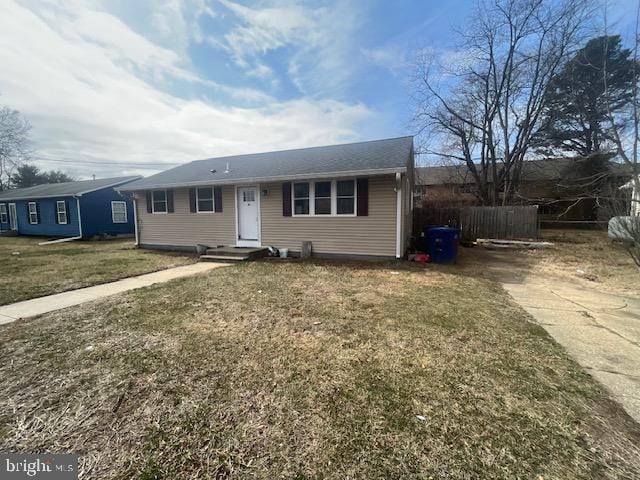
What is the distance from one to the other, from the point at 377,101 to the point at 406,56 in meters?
4.09

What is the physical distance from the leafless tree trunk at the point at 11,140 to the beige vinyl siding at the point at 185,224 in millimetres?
27852

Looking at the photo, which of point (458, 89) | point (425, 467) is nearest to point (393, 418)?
point (425, 467)

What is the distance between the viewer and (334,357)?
9.35ft

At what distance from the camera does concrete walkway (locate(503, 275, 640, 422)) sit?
2514 millimetres

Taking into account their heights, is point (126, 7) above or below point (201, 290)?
above

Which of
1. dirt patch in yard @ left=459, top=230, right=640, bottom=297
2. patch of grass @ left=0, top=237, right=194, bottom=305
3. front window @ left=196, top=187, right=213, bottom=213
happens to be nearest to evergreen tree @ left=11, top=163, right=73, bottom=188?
patch of grass @ left=0, top=237, right=194, bottom=305

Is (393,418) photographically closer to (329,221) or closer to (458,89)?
(329,221)

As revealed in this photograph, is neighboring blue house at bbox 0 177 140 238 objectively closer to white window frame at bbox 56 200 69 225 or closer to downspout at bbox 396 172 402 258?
white window frame at bbox 56 200 69 225

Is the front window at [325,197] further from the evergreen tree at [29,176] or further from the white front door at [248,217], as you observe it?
the evergreen tree at [29,176]

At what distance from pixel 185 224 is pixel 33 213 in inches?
600

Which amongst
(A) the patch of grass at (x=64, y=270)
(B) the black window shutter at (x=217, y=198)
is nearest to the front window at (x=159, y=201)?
(A) the patch of grass at (x=64, y=270)

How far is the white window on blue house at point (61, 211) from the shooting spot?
1627 cm

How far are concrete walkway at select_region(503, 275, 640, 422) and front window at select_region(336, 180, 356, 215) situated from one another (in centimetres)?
437

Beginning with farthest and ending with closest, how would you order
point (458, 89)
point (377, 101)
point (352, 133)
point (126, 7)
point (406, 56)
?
point (352, 133) → point (458, 89) → point (406, 56) → point (377, 101) → point (126, 7)
